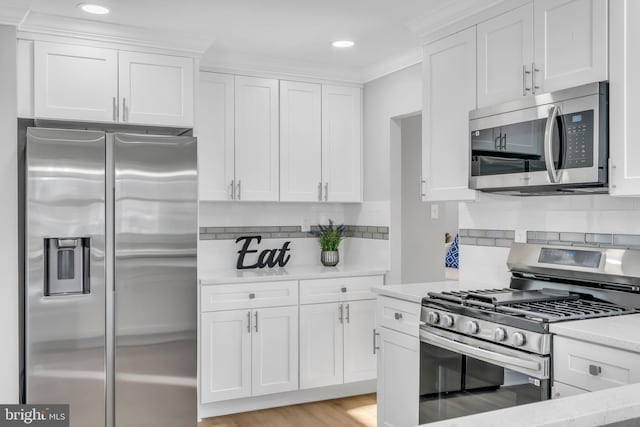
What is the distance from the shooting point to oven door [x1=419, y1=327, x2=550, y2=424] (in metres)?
2.10

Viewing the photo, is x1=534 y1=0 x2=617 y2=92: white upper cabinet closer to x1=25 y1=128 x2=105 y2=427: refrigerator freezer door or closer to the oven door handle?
the oven door handle

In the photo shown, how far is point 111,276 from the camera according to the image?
3084 millimetres

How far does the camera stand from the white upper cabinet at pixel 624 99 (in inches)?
82.5

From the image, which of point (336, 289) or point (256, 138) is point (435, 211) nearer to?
point (336, 289)

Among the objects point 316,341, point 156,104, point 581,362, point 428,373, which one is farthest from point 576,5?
point 316,341

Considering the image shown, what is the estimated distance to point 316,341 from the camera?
155 inches

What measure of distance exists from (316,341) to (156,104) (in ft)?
6.26

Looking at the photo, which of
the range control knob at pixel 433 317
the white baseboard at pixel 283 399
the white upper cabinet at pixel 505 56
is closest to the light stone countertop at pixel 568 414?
the range control knob at pixel 433 317

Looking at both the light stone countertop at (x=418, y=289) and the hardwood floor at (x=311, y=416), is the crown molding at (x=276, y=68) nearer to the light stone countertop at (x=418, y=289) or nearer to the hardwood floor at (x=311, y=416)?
the light stone countertop at (x=418, y=289)

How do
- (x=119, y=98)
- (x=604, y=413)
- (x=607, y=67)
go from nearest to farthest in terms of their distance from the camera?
(x=604, y=413) → (x=607, y=67) → (x=119, y=98)

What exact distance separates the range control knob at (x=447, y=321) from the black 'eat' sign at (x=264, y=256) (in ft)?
6.39

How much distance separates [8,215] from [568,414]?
2.96 m

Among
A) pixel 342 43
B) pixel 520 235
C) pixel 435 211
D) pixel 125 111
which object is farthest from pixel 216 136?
pixel 520 235

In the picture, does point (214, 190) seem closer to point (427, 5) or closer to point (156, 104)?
point (156, 104)
